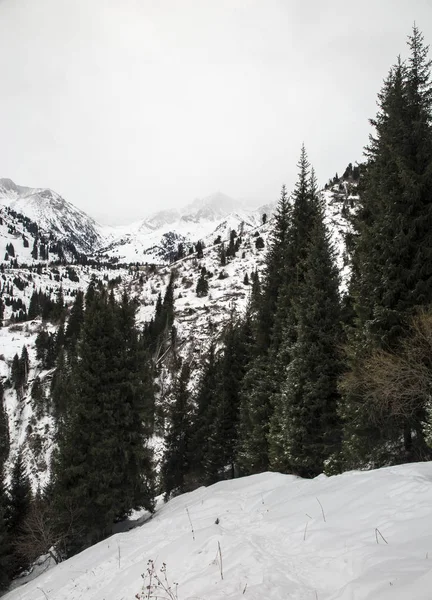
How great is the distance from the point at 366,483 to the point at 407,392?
11.1 ft

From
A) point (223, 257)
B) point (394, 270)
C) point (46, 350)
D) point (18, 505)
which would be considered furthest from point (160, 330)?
point (394, 270)

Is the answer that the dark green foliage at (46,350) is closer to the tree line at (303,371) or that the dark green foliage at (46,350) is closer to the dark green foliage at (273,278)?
the tree line at (303,371)

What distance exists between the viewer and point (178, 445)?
31406 millimetres

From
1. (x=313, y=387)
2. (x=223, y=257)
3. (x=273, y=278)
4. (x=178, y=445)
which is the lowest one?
(x=178, y=445)

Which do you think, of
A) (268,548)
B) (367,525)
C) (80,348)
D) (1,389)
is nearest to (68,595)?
(268,548)

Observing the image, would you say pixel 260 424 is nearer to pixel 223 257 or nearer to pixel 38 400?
pixel 38 400

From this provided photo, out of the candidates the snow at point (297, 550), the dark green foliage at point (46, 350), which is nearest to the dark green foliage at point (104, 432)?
the snow at point (297, 550)

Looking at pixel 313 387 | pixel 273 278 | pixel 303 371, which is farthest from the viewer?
pixel 273 278

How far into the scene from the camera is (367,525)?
5.86 m

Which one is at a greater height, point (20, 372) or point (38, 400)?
point (20, 372)

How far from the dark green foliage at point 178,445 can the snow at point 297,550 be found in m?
21.8

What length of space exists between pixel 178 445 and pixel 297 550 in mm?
27733

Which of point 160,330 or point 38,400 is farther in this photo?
point 160,330

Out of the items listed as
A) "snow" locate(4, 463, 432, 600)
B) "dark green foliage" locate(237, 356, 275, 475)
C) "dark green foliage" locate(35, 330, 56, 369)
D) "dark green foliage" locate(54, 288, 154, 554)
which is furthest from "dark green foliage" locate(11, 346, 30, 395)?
"snow" locate(4, 463, 432, 600)
